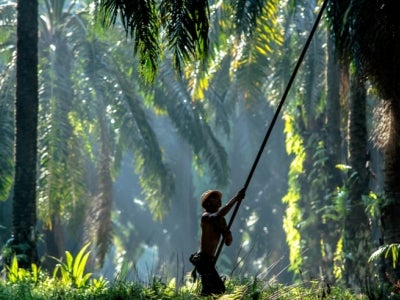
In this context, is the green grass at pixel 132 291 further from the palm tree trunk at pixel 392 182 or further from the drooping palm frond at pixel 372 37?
the drooping palm frond at pixel 372 37

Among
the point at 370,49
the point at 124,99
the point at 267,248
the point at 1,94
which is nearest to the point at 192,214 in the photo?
the point at 267,248

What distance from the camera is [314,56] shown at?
2341 centimetres

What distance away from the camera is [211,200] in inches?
369

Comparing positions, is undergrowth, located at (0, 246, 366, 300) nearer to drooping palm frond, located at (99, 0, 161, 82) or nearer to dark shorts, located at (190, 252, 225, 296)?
dark shorts, located at (190, 252, 225, 296)

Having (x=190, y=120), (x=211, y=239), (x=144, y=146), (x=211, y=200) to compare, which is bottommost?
(x=211, y=239)

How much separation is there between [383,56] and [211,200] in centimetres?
304

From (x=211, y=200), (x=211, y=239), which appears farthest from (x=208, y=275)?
(x=211, y=200)

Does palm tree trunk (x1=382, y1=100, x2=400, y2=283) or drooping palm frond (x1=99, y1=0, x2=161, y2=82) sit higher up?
drooping palm frond (x1=99, y1=0, x2=161, y2=82)

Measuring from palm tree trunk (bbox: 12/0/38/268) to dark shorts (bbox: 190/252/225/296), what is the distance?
17.8ft

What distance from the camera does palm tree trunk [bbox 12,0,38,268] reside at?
14.2 m

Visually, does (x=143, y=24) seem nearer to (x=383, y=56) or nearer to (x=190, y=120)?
(x=383, y=56)

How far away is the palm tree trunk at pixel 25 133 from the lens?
1423 cm

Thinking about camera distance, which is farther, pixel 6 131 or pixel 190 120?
pixel 190 120

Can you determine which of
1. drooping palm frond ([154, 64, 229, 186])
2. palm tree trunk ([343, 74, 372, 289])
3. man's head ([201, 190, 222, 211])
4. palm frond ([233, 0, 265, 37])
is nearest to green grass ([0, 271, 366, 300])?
man's head ([201, 190, 222, 211])
